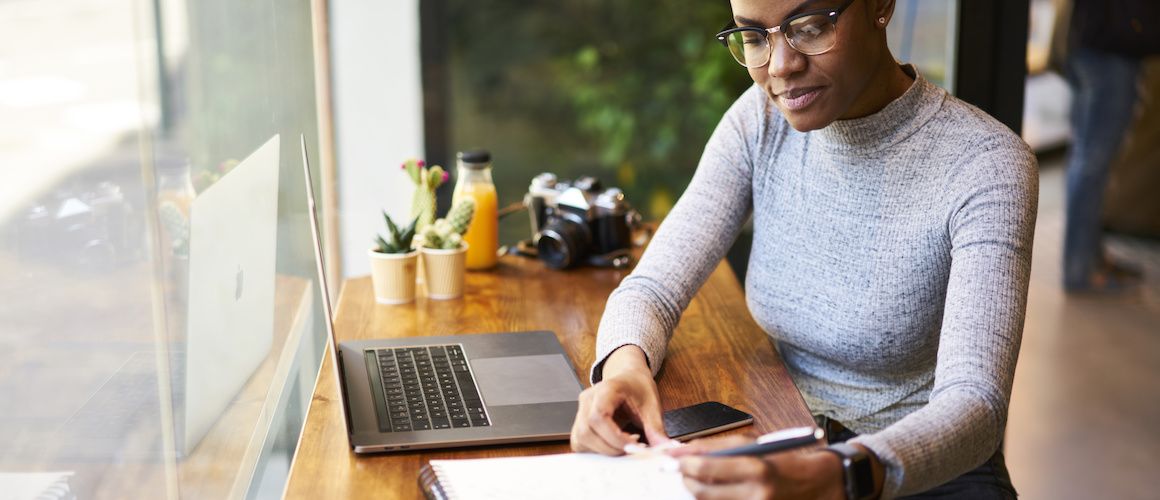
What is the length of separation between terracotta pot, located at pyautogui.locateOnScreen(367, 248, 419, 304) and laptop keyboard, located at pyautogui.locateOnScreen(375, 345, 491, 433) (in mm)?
253

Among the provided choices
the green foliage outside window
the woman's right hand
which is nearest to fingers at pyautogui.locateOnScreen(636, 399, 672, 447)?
the woman's right hand

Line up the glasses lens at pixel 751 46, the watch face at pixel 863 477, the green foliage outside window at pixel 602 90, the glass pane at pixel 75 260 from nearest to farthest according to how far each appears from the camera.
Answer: the glass pane at pixel 75 260, the watch face at pixel 863 477, the glasses lens at pixel 751 46, the green foliage outside window at pixel 602 90

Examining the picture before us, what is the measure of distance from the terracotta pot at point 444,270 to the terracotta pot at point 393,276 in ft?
0.08

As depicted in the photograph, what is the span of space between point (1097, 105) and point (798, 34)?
3.12 m

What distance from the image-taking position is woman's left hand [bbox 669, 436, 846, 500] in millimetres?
902

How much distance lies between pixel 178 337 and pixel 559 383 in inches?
18.3

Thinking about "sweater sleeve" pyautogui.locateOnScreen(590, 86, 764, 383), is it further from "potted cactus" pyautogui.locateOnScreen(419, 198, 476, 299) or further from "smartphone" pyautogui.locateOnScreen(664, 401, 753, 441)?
"potted cactus" pyautogui.locateOnScreen(419, 198, 476, 299)

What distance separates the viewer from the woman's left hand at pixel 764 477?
0.90 meters

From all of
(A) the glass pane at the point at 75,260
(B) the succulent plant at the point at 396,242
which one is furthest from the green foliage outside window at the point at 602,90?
(A) the glass pane at the point at 75,260

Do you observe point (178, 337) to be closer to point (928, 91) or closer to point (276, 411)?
point (276, 411)

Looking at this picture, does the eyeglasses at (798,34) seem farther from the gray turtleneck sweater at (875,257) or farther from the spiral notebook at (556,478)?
the spiral notebook at (556,478)

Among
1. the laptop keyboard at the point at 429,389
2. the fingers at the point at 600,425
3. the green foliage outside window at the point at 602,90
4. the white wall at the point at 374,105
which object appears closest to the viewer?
the fingers at the point at 600,425

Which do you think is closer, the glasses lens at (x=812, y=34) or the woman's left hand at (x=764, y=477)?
the woman's left hand at (x=764, y=477)

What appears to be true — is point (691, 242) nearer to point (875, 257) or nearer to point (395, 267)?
point (875, 257)
